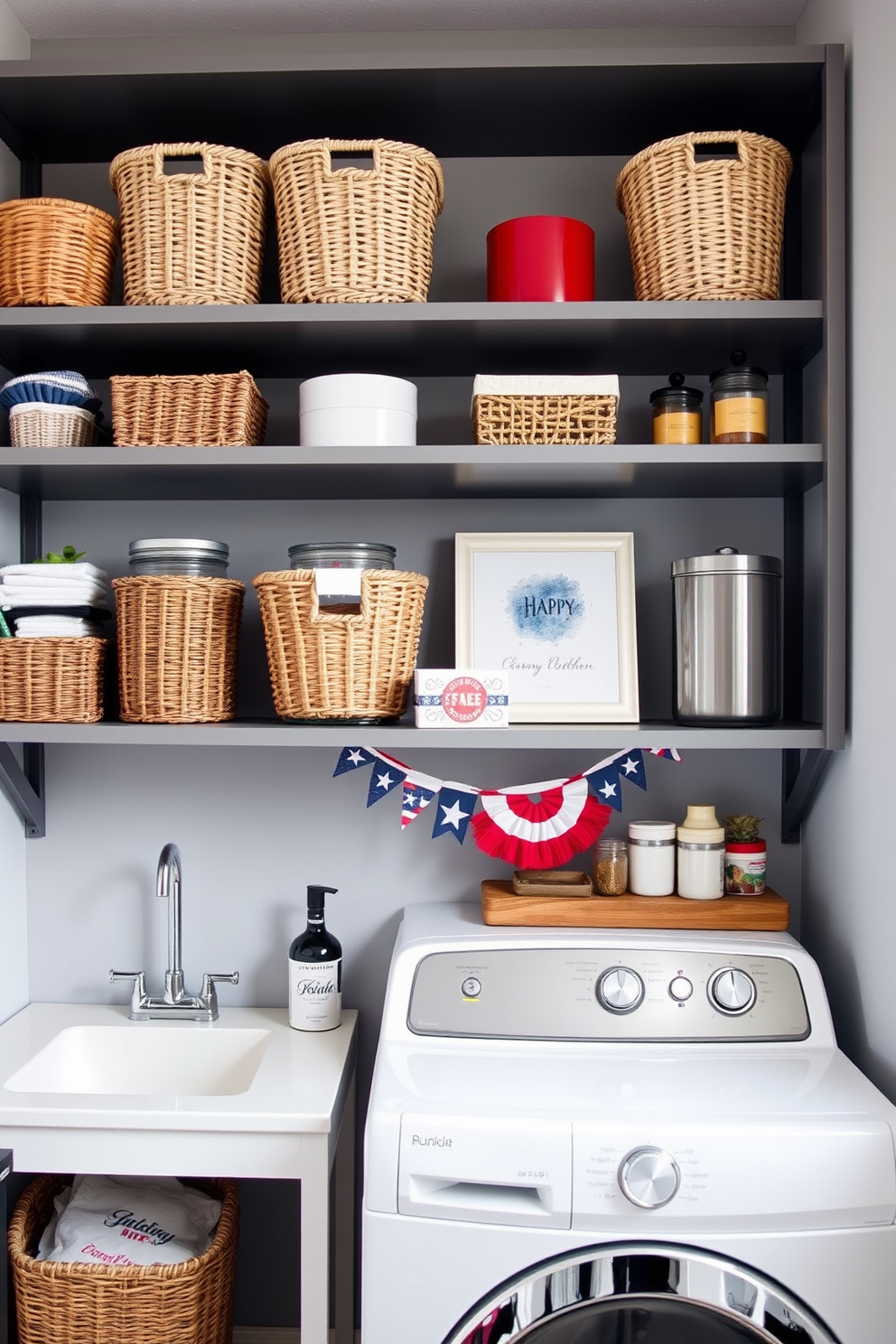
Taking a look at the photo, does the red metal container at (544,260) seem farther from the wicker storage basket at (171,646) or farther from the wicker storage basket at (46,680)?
the wicker storage basket at (46,680)

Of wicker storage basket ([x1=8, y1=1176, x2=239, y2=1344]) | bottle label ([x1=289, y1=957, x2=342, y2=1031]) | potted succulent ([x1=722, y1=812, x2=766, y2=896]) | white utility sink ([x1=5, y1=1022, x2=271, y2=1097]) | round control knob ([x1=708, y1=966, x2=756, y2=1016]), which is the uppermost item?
potted succulent ([x1=722, y1=812, x2=766, y2=896])

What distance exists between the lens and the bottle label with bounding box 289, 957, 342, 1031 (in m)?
1.74

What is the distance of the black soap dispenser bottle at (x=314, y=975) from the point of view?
1736 millimetres

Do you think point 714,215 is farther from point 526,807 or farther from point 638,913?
point 638,913

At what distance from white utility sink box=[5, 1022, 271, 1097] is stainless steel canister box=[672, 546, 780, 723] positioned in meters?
0.98

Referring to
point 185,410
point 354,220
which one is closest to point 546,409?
point 354,220

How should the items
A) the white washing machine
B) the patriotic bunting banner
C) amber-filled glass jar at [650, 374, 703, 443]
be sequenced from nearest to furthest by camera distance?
the white washing machine < amber-filled glass jar at [650, 374, 703, 443] < the patriotic bunting banner

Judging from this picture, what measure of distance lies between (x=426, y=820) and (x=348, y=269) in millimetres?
983

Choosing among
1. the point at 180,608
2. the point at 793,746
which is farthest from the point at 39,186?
the point at 793,746

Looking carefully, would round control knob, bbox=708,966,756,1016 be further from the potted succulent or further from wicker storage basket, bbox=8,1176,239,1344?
wicker storage basket, bbox=8,1176,239,1344

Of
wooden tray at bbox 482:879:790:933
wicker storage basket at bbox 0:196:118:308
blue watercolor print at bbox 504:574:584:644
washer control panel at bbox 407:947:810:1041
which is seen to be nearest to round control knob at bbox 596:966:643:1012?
washer control panel at bbox 407:947:810:1041

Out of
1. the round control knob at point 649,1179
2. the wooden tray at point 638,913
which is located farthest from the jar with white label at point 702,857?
the round control knob at point 649,1179

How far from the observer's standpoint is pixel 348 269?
1.52m

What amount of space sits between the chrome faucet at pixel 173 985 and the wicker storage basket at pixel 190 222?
3.15ft
